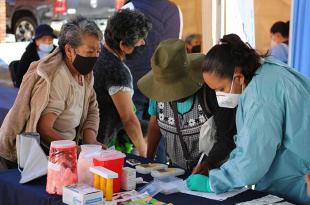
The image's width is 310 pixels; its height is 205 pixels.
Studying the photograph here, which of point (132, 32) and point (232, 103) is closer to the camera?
point (232, 103)

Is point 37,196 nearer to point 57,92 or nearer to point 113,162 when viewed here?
point 113,162

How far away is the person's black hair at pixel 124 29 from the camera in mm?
2760

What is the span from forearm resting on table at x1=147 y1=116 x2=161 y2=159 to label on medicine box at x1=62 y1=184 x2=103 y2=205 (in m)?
0.75

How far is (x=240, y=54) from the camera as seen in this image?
5.85 feet

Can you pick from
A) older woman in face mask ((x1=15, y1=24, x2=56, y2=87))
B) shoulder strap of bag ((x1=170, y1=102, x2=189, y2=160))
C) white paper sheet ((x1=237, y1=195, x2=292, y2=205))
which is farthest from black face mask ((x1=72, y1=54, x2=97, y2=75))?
older woman in face mask ((x1=15, y1=24, x2=56, y2=87))

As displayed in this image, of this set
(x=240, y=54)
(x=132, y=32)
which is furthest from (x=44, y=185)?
(x=132, y=32)

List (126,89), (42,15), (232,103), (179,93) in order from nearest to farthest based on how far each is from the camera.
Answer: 1. (232,103)
2. (179,93)
3. (126,89)
4. (42,15)

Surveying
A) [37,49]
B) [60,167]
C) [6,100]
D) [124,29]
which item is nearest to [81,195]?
[60,167]

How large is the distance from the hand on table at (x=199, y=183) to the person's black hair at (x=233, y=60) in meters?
0.41

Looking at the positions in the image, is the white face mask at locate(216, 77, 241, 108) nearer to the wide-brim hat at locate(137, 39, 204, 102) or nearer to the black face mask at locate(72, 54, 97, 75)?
the wide-brim hat at locate(137, 39, 204, 102)

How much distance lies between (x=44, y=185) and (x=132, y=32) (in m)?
1.13

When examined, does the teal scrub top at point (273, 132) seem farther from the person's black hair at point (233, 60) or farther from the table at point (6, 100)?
the table at point (6, 100)

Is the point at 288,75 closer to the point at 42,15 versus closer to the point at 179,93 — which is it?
the point at 179,93

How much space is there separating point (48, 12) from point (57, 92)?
871cm
